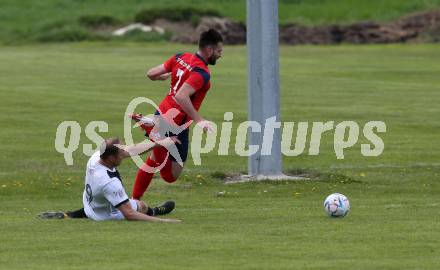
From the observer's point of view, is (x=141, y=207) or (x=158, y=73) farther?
(x=158, y=73)

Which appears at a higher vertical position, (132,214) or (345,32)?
(345,32)

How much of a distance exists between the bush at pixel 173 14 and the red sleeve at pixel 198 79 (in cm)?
5954

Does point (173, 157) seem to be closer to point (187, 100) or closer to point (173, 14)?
point (187, 100)

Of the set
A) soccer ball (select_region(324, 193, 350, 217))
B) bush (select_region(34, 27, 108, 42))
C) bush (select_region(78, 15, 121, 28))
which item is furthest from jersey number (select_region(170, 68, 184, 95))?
bush (select_region(78, 15, 121, 28))

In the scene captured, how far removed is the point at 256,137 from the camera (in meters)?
20.1

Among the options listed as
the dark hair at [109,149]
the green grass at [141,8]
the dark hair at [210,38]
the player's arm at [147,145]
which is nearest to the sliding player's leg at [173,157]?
the player's arm at [147,145]

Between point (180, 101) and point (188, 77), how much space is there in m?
0.39

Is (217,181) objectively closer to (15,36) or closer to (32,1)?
(15,36)

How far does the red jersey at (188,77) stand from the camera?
52.1 ft

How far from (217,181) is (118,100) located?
15275mm

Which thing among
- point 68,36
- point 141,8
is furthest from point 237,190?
point 141,8

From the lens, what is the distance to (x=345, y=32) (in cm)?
7112

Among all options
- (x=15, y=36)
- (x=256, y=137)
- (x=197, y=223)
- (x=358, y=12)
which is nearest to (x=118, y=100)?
(x=256, y=137)

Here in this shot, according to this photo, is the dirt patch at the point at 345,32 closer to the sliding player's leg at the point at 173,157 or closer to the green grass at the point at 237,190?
the green grass at the point at 237,190
